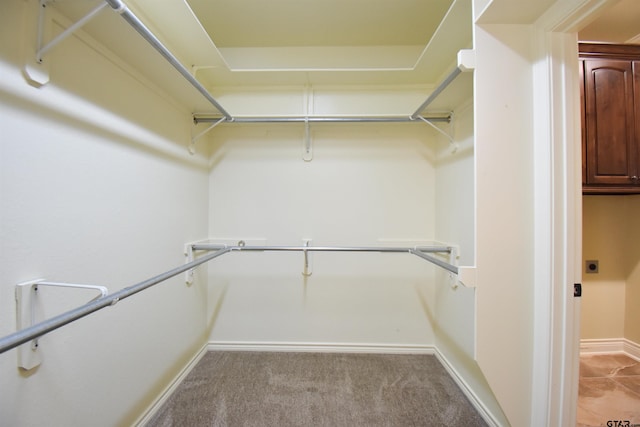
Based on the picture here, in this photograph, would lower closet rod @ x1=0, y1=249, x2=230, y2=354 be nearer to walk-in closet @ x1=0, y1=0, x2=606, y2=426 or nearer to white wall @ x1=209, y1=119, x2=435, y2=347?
walk-in closet @ x1=0, y1=0, x2=606, y2=426

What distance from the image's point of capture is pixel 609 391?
153 cm

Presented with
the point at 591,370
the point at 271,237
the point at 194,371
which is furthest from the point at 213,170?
the point at 591,370

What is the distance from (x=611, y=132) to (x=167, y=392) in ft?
11.2

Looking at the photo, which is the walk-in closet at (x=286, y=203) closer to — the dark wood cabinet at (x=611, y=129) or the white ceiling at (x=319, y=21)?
the white ceiling at (x=319, y=21)

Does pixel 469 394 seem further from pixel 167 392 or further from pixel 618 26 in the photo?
pixel 618 26

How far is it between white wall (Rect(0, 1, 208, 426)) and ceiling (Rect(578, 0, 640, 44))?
2.85m

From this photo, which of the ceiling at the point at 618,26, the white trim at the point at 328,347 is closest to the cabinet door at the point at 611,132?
the ceiling at the point at 618,26

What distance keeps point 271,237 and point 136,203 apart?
3.36ft

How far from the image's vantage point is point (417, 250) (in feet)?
5.59

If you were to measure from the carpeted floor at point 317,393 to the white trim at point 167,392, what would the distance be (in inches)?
1.1

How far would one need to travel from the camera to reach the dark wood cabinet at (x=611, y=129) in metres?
1.55

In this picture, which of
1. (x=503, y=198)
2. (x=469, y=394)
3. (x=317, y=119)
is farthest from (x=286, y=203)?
(x=469, y=394)

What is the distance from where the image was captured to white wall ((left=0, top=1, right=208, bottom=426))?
76 cm

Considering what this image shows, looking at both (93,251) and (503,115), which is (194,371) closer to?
(93,251)
